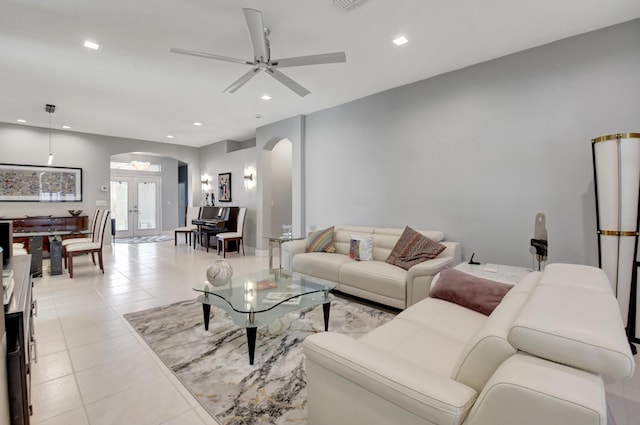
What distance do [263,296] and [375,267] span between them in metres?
1.44

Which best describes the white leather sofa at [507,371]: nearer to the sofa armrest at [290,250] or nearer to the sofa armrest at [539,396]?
the sofa armrest at [539,396]

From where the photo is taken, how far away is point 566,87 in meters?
3.10

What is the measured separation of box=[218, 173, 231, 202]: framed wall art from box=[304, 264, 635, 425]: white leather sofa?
727 cm

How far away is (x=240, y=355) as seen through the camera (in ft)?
8.18

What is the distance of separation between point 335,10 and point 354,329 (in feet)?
9.39

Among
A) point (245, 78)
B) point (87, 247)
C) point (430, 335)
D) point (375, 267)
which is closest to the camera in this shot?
point (430, 335)

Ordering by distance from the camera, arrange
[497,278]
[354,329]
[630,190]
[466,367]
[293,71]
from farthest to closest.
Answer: [293,71] → [354,329] → [497,278] → [630,190] → [466,367]

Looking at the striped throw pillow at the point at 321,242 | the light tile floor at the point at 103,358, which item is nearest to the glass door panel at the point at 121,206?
the light tile floor at the point at 103,358

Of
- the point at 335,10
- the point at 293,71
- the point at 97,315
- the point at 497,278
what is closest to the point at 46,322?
the point at 97,315

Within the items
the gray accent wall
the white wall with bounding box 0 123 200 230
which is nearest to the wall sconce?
the white wall with bounding box 0 123 200 230

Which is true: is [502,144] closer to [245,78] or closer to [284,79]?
[284,79]

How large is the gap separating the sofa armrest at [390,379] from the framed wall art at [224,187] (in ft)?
23.9

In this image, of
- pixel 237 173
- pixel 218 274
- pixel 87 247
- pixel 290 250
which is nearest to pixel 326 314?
pixel 218 274

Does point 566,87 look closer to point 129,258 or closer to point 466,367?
point 466,367
